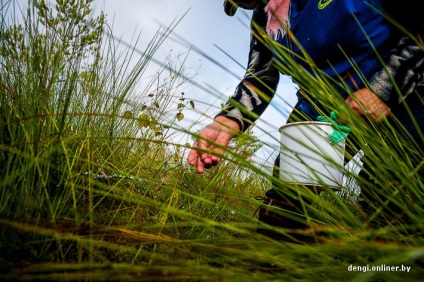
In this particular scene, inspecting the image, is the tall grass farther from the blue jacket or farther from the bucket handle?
the blue jacket

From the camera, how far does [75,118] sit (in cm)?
119

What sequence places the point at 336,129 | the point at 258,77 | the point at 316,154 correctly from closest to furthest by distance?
the point at 316,154, the point at 336,129, the point at 258,77

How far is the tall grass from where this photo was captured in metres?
0.49

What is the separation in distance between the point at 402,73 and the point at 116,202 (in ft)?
3.49

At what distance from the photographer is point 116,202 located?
1.02 m

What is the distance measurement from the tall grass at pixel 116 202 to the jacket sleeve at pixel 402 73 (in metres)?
0.29

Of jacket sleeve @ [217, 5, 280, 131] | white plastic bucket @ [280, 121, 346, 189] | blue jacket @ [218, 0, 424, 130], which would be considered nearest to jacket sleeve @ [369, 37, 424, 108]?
blue jacket @ [218, 0, 424, 130]

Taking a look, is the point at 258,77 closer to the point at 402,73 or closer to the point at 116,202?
the point at 402,73

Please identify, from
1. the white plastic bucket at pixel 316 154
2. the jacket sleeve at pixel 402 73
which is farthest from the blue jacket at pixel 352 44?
the white plastic bucket at pixel 316 154

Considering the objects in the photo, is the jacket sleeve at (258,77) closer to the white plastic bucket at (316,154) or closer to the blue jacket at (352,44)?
the blue jacket at (352,44)

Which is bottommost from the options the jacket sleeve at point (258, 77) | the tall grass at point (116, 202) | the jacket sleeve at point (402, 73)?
the tall grass at point (116, 202)

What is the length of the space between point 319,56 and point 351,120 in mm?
704

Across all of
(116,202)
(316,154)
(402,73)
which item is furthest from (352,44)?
(116,202)

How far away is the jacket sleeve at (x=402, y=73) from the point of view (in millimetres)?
1021
